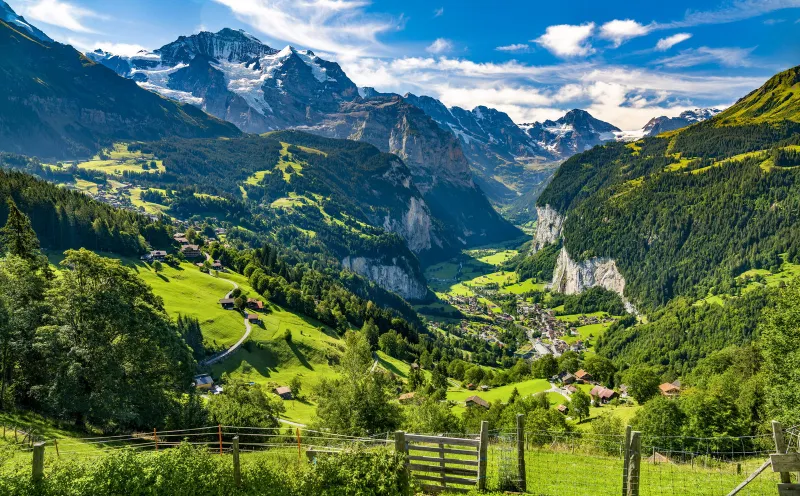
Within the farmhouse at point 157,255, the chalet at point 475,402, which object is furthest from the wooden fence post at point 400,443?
the farmhouse at point 157,255

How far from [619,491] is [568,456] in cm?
557

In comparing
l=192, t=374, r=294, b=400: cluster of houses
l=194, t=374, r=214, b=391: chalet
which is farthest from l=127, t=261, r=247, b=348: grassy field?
l=192, t=374, r=294, b=400: cluster of houses

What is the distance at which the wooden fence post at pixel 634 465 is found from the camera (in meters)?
14.5

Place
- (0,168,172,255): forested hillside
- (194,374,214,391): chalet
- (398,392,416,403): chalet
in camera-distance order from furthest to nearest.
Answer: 1. (0,168,172,255): forested hillside
2. (398,392,416,403): chalet
3. (194,374,214,391): chalet

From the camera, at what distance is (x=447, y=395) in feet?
327

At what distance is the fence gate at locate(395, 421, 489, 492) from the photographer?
1620cm

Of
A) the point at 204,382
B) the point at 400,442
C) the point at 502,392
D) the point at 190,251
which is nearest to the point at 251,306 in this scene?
the point at 204,382

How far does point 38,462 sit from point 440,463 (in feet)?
43.9

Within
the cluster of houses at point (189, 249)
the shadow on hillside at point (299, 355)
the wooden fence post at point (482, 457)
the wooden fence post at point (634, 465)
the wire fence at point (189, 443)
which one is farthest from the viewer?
the cluster of houses at point (189, 249)

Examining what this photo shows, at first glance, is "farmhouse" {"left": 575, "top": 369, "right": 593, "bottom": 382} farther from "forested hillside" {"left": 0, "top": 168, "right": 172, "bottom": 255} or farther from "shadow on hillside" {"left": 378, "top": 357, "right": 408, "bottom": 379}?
"forested hillside" {"left": 0, "top": 168, "right": 172, "bottom": 255}

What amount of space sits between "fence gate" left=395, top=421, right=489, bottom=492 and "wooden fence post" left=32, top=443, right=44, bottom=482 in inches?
458

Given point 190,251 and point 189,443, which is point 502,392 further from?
point 190,251

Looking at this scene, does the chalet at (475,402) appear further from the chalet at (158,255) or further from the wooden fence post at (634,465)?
the chalet at (158,255)

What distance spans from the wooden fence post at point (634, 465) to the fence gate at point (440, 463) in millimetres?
4711
